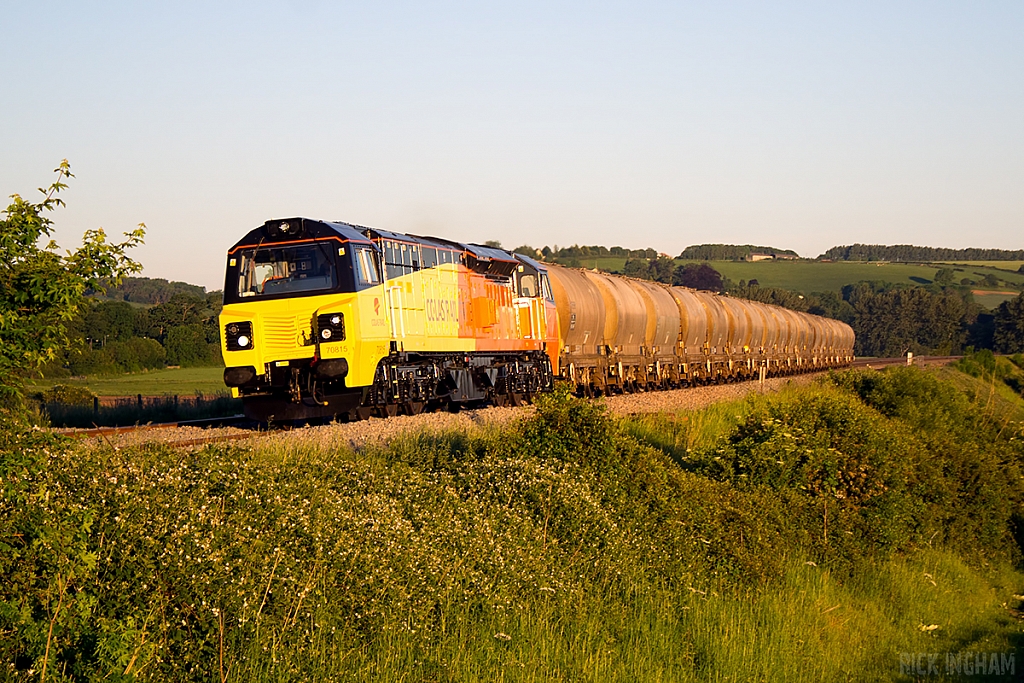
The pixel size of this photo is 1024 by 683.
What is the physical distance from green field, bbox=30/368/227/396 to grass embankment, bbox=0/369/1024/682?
32.7 metres

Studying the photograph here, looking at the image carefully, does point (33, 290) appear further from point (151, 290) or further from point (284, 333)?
point (151, 290)

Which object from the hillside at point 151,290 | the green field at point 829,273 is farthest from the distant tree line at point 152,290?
the green field at point 829,273

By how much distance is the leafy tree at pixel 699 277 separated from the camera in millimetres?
157250

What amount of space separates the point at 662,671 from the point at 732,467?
5801 millimetres

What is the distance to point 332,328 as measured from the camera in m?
18.3

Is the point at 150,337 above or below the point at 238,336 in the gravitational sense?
above

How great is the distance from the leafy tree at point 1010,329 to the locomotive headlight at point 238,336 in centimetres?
10927

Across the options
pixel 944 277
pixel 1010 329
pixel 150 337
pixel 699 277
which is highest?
pixel 699 277

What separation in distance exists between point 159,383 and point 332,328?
1475 inches

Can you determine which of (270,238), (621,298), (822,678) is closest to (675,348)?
(621,298)

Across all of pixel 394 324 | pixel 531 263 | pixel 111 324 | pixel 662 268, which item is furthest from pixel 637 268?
pixel 394 324

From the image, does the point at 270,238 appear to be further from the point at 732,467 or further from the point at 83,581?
the point at 83,581

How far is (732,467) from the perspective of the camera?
13906 millimetres

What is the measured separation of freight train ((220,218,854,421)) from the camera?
18.5 meters
